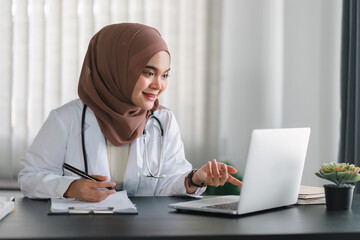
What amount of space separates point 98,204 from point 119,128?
0.48 m

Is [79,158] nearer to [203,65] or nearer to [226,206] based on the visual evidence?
[226,206]

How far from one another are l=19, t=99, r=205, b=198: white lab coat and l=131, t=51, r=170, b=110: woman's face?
0.15 m

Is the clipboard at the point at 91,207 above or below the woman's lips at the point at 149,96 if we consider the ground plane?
below

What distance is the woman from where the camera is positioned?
1716mm

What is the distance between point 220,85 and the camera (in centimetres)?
332

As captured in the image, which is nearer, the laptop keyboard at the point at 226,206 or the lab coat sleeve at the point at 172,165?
the laptop keyboard at the point at 226,206

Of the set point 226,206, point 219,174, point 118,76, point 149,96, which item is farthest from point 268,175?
point 118,76

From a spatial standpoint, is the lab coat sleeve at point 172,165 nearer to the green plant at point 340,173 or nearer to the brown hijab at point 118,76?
the brown hijab at point 118,76

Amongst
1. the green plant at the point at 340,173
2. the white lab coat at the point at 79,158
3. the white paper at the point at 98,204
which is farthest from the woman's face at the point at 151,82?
the green plant at the point at 340,173

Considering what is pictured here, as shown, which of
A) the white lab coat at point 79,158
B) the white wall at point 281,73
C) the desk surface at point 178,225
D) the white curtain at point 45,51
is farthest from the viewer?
the white curtain at point 45,51

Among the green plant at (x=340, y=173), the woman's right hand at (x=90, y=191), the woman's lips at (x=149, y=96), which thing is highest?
the woman's lips at (x=149, y=96)

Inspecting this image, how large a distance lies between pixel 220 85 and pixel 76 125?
1.69 m

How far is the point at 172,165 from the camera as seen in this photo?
6.29ft

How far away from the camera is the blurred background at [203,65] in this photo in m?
3.04
